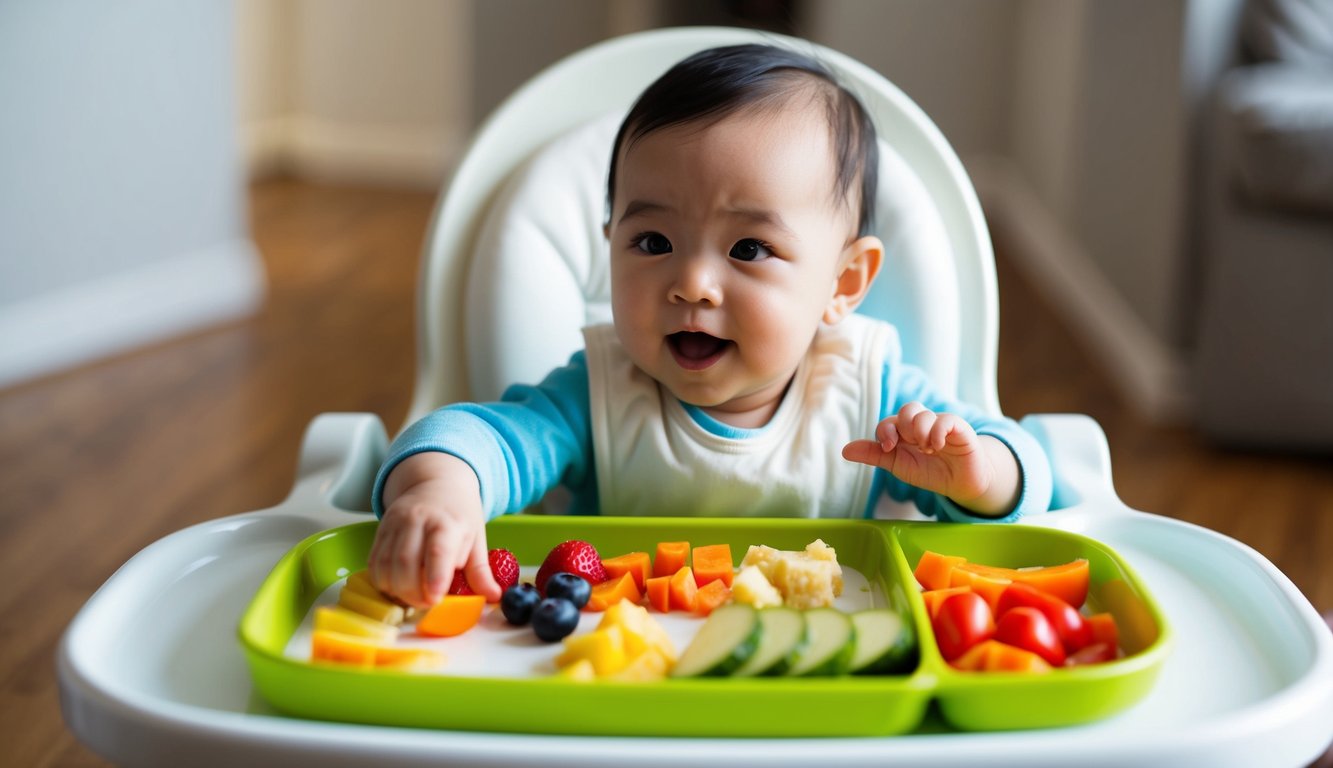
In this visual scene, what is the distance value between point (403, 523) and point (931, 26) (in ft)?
11.6

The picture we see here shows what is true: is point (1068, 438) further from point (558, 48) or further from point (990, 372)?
point (558, 48)

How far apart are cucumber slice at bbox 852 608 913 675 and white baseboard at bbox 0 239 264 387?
2267mm

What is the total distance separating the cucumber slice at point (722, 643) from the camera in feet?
2.19

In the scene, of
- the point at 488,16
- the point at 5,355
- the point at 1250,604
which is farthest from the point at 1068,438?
the point at 488,16

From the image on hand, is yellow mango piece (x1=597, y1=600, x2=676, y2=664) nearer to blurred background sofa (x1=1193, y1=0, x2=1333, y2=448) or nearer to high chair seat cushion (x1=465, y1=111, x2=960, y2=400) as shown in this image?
high chair seat cushion (x1=465, y1=111, x2=960, y2=400)

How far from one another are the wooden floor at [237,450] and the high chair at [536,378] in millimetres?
691

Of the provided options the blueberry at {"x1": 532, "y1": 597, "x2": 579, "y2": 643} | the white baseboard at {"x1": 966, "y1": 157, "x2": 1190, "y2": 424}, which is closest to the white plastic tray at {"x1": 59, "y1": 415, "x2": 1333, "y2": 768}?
the blueberry at {"x1": 532, "y1": 597, "x2": 579, "y2": 643}

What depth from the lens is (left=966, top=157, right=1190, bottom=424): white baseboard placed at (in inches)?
98.9

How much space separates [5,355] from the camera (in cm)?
254

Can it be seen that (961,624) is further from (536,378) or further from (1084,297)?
(1084,297)

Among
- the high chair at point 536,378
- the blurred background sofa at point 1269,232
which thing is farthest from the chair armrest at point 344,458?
the blurred background sofa at point 1269,232

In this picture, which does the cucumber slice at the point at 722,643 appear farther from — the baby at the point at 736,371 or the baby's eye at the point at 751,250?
the baby's eye at the point at 751,250

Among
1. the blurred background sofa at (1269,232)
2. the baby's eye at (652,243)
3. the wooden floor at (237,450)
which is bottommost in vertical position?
the wooden floor at (237,450)

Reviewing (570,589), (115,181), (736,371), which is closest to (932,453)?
(736,371)
